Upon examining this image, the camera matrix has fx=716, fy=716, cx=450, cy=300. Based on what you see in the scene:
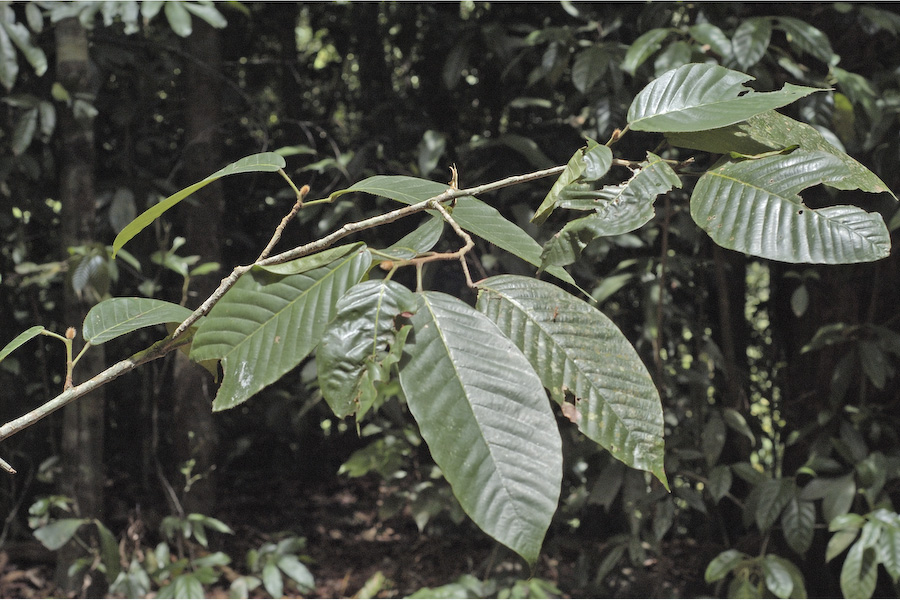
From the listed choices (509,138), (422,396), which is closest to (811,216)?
(422,396)

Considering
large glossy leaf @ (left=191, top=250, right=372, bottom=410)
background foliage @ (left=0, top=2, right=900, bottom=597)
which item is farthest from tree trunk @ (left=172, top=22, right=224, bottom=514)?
large glossy leaf @ (left=191, top=250, right=372, bottom=410)

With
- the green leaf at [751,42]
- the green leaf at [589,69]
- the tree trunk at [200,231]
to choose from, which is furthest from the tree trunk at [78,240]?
the green leaf at [751,42]

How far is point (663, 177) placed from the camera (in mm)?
404

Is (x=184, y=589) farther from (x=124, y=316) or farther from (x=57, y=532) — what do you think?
(x=124, y=316)

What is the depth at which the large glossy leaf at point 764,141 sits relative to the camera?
1.32 ft

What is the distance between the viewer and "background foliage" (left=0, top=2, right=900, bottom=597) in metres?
1.49

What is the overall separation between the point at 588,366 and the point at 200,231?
1752mm

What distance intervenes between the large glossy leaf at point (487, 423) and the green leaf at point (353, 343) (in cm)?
1

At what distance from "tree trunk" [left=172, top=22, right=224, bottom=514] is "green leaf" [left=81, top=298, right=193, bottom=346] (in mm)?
1417

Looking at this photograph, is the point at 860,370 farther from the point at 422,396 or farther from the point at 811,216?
the point at 422,396

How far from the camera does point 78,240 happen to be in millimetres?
1606

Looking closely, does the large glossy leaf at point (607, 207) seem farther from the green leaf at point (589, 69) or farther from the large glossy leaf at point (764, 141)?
the green leaf at point (589, 69)

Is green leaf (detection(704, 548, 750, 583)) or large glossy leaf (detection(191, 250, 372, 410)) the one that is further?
green leaf (detection(704, 548, 750, 583))

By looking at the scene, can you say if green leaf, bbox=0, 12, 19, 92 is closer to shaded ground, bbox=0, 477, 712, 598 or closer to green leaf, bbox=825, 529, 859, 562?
shaded ground, bbox=0, 477, 712, 598
